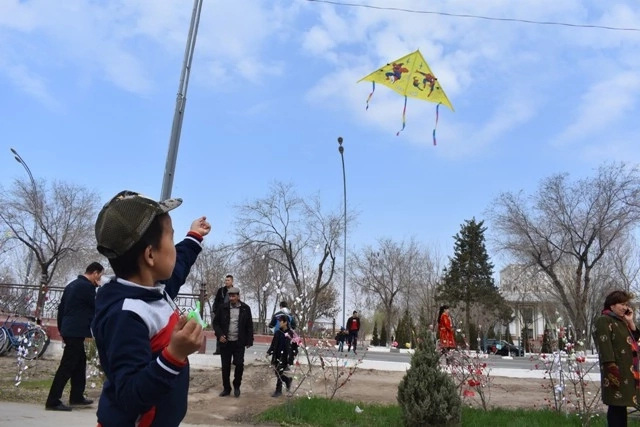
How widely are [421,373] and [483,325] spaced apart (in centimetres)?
4805

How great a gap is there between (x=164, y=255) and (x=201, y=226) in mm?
851

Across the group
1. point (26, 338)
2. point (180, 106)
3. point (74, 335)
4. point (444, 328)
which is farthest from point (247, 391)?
point (26, 338)

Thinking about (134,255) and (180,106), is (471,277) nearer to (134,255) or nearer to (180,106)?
(180,106)

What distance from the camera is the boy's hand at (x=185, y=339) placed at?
1.71 m

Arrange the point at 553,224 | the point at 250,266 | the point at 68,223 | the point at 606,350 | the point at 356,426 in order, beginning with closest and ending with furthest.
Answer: the point at 606,350, the point at 356,426, the point at 553,224, the point at 68,223, the point at 250,266

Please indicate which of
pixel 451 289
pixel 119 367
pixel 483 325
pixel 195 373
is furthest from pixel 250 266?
pixel 119 367

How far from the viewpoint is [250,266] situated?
4644 centimetres

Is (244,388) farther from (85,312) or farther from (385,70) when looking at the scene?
(385,70)

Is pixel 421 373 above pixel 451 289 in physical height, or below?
below

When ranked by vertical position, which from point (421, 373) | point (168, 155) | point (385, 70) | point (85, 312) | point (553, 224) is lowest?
point (421, 373)

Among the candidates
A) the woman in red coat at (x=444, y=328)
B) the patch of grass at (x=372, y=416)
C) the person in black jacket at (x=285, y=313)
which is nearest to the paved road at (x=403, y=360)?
the woman in red coat at (x=444, y=328)

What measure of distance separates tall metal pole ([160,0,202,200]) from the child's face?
17.3ft

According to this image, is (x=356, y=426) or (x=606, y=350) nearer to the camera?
(x=606, y=350)

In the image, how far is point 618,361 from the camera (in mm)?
5879
